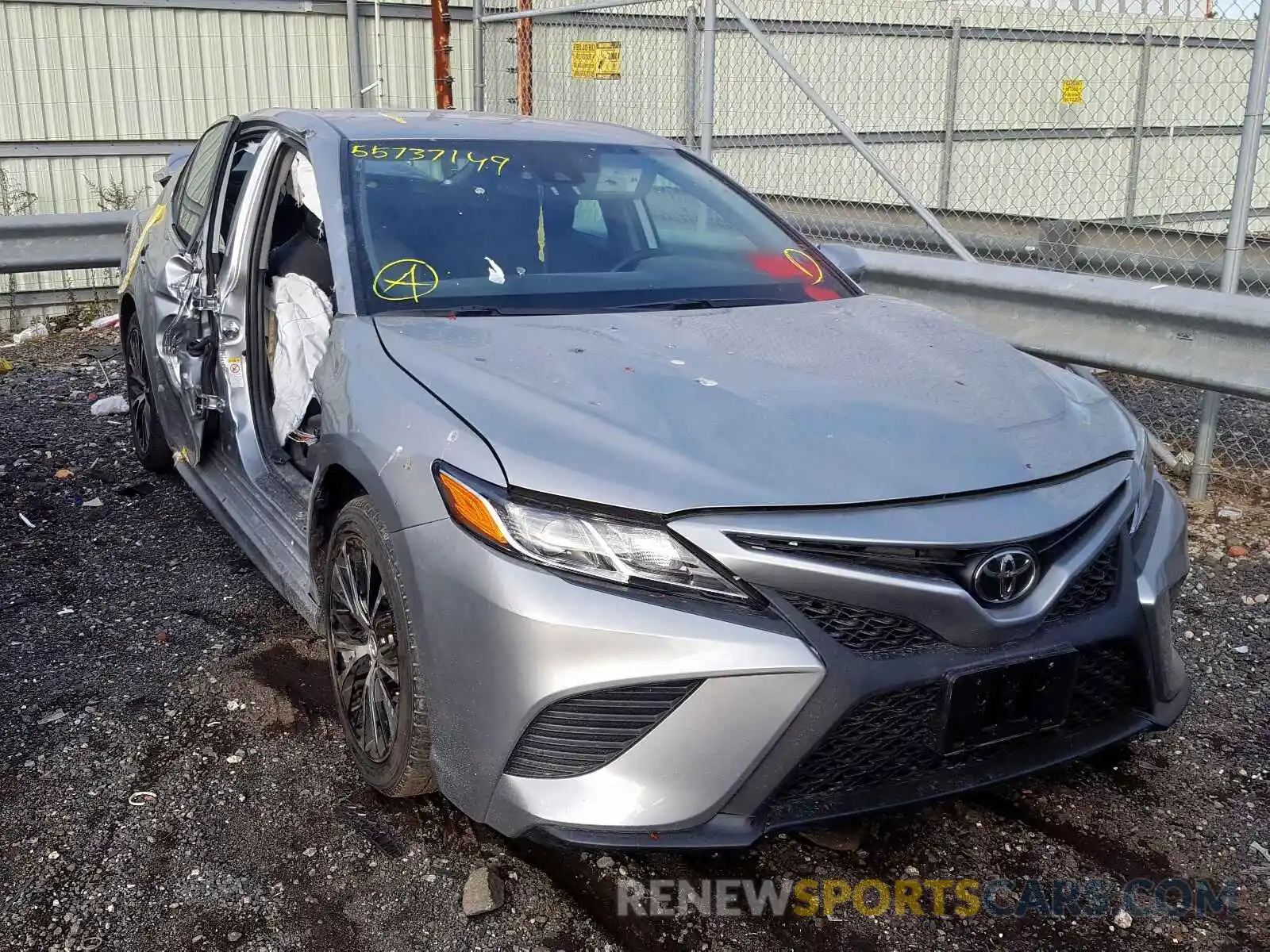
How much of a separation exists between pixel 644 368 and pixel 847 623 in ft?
2.84

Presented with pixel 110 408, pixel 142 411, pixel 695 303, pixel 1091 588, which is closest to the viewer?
pixel 1091 588

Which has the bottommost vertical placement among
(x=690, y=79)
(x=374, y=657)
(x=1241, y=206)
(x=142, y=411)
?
(x=142, y=411)

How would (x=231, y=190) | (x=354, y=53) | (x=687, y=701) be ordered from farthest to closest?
(x=354, y=53) < (x=231, y=190) < (x=687, y=701)

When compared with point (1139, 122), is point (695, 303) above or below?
below

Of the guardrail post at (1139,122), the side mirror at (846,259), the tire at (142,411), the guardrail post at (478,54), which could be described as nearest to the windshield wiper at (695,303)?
the side mirror at (846,259)

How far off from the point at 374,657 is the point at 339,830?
431 mm

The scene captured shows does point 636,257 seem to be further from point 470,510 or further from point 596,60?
point 596,60

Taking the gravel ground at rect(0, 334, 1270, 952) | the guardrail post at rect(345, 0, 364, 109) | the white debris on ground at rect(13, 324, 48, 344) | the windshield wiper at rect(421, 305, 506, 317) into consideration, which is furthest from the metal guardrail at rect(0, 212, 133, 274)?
the windshield wiper at rect(421, 305, 506, 317)

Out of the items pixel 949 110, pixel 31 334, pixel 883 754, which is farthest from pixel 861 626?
pixel 949 110

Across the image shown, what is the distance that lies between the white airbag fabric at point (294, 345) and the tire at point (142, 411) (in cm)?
101

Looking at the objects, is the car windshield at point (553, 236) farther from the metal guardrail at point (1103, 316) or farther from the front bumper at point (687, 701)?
the front bumper at point (687, 701)

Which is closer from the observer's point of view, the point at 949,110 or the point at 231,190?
the point at 231,190

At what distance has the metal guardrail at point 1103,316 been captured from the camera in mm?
4359

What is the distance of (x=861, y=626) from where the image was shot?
223 centimetres
